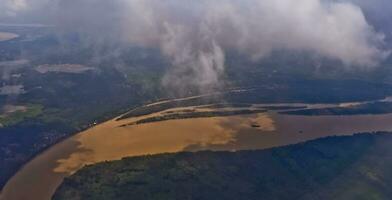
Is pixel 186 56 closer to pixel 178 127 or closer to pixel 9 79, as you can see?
pixel 9 79

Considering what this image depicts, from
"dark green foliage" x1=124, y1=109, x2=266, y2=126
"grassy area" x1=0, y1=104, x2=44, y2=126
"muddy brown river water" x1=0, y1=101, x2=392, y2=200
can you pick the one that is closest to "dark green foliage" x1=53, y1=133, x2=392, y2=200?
"muddy brown river water" x1=0, y1=101, x2=392, y2=200

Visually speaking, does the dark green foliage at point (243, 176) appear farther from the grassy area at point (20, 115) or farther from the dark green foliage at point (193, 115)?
the grassy area at point (20, 115)

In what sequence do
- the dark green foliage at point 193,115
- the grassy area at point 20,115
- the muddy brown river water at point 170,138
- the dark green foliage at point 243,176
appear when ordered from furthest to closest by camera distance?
the dark green foliage at point 193,115
the grassy area at point 20,115
the muddy brown river water at point 170,138
the dark green foliage at point 243,176

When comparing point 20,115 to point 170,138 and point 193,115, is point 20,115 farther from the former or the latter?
point 193,115

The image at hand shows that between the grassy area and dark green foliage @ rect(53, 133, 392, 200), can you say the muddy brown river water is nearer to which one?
dark green foliage @ rect(53, 133, 392, 200)

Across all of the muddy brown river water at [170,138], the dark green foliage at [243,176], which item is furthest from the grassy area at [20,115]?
the dark green foliage at [243,176]

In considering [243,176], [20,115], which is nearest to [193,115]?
[243,176]
